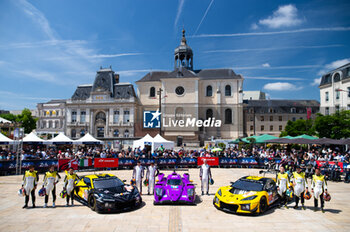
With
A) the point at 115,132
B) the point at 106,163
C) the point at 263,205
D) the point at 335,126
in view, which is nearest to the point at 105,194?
the point at 263,205

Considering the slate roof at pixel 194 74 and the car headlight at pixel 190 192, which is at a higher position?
the slate roof at pixel 194 74

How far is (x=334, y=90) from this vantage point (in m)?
44.3

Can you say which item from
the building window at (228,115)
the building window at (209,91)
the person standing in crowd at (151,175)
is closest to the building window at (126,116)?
the building window at (209,91)

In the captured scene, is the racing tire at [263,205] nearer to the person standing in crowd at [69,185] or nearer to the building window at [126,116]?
the person standing in crowd at [69,185]

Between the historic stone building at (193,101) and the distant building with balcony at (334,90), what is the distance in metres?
16.7

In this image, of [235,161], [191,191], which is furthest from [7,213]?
[235,161]

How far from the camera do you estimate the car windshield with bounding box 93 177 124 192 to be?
967 centimetres

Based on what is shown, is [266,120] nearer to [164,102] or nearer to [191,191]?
[164,102]

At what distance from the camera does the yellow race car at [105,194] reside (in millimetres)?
8828

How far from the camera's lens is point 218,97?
55312 millimetres

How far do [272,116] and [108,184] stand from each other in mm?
64149

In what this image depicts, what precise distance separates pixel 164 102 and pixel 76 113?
22.5 m

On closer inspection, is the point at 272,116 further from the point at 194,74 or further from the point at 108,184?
the point at 108,184

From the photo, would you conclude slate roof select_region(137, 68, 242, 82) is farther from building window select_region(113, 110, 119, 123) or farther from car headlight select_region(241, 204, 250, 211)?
car headlight select_region(241, 204, 250, 211)
